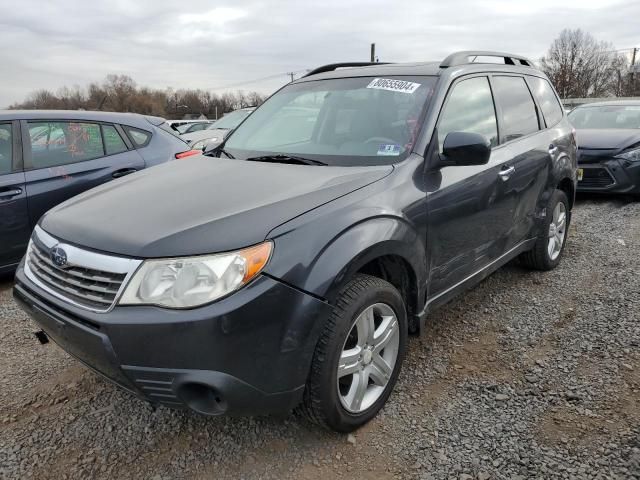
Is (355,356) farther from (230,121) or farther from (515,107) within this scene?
(230,121)

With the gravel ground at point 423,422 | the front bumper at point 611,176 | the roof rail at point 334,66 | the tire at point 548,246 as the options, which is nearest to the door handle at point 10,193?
the gravel ground at point 423,422

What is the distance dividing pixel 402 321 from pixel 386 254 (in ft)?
1.30

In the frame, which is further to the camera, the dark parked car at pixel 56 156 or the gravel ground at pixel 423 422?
the dark parked car at pixel 56 156

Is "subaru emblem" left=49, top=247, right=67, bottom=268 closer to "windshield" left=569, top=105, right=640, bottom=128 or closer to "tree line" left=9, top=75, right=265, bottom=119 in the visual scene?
"windshield" left=569, top=105, right=640, bottom=128

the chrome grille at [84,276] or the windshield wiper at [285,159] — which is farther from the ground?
the windshield wiper at [285,159]

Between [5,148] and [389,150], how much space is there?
A: 3414mm

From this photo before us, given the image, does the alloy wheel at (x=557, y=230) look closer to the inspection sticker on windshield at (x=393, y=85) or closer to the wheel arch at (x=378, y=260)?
the inspection sticker on windshield at (x=393, y=85)

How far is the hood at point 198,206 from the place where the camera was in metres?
1.91

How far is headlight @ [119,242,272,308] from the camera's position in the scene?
1.83m

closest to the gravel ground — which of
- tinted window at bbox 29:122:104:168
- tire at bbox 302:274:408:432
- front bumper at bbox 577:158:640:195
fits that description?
tire at bbox 302:274:408:432

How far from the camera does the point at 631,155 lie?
685cm

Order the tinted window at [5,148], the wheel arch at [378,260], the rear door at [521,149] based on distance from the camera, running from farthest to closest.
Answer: the tinted window at [5,148] < the rear door at [521,149] < the wheel arch at [378,260]

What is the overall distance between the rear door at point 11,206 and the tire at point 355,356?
316 cm

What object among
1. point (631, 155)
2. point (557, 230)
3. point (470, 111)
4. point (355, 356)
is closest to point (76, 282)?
point (355, 356)
